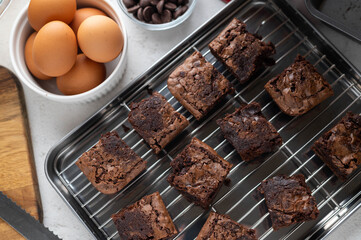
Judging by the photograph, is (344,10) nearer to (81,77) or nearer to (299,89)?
(299,89)

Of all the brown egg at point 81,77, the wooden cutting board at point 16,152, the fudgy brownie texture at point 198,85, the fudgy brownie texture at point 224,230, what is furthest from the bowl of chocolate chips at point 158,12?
the fudgy brownie texture at point 224,230

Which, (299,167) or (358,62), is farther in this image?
(358,62)

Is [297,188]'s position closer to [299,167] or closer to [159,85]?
[299,167]

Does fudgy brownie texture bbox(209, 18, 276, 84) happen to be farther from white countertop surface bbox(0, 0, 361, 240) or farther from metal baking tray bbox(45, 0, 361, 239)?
white countertop surface bbox(0, 0, 361, 240)

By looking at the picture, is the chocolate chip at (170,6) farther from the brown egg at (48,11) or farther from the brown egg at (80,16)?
the brown egg at (48,11)

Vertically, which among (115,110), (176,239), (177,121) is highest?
(177,121)

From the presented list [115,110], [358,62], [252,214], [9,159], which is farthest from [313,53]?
[9,159]
